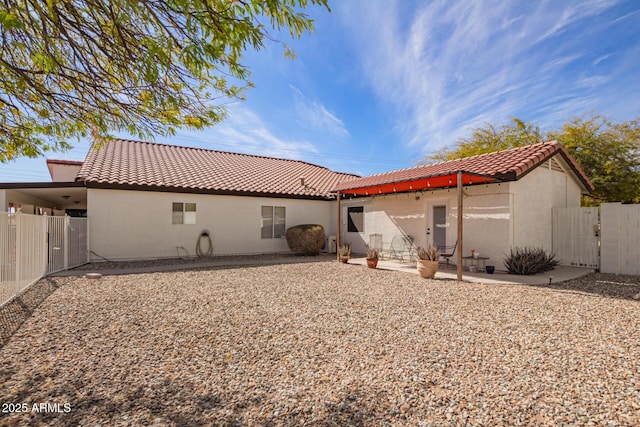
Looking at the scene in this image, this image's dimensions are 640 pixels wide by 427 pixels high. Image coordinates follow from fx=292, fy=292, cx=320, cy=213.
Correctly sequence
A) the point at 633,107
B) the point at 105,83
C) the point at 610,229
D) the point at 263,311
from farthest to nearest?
1. the point at 633,107
2. the point at 610,229
3. the point at 263,311
4. the point at 105,83

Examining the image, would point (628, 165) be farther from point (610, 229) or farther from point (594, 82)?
point (610, 229)

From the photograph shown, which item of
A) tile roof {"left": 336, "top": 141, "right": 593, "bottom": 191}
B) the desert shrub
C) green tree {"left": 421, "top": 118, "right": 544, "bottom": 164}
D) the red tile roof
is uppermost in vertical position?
green tree {"left": 421, "top": 118, "right": 544, "bottom": 164}

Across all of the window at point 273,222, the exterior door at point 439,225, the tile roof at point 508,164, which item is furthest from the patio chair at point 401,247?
the window at point 273,222

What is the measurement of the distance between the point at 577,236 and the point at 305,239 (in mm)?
9909

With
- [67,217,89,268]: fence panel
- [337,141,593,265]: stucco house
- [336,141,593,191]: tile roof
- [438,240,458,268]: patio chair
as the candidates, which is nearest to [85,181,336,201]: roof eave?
[67,217,89,268]: fence panel

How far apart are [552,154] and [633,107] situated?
10.6m

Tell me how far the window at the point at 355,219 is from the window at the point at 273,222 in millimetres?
3301

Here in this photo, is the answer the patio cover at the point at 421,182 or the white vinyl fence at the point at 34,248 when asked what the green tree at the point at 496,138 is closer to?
the patio cover at the point at 421,182

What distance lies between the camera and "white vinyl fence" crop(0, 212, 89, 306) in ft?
16.3

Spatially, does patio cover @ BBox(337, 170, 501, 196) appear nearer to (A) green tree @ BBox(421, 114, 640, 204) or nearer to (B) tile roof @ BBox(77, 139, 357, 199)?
(B) tile roof @ BBox(77, 139, 357, 199)

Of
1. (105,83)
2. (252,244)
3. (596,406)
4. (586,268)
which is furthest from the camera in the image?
(252,244)

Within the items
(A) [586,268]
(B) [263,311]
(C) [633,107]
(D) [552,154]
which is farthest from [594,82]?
(B) [263,311]

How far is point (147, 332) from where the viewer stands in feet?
13.2

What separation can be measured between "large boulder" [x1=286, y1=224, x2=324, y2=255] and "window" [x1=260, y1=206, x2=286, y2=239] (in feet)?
2.86
